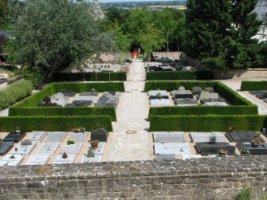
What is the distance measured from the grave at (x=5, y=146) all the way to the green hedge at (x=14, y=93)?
10444mm

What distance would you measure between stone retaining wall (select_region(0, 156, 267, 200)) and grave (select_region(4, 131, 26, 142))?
1433cm

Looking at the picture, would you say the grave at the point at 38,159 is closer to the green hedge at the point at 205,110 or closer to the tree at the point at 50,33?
the green hedge at the point at 205,110

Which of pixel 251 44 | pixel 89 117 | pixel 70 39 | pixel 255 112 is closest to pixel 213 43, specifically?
pixel 251 44

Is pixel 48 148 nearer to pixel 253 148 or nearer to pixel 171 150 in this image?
pixel 171 150

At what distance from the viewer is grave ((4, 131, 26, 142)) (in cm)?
2270

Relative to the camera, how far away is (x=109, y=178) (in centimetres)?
866

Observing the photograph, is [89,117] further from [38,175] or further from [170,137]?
[38,175]

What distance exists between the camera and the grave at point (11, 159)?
19.0 m

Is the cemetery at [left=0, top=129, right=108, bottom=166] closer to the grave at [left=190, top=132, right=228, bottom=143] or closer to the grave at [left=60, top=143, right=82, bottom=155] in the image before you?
the grave at [left=60, top=143, right=82, bottom=155]

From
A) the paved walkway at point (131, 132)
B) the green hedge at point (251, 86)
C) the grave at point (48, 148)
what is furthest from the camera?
the green hedge at point (251, 86)

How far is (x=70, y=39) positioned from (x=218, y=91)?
1617 cm

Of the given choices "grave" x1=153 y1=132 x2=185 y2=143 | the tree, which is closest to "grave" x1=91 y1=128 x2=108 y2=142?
→ "grave" x1=153 y1=132 x2=185 y2=143

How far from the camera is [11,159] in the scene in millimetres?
19656

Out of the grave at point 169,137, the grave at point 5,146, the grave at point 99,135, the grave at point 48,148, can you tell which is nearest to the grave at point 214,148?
the grave at point 169,137
